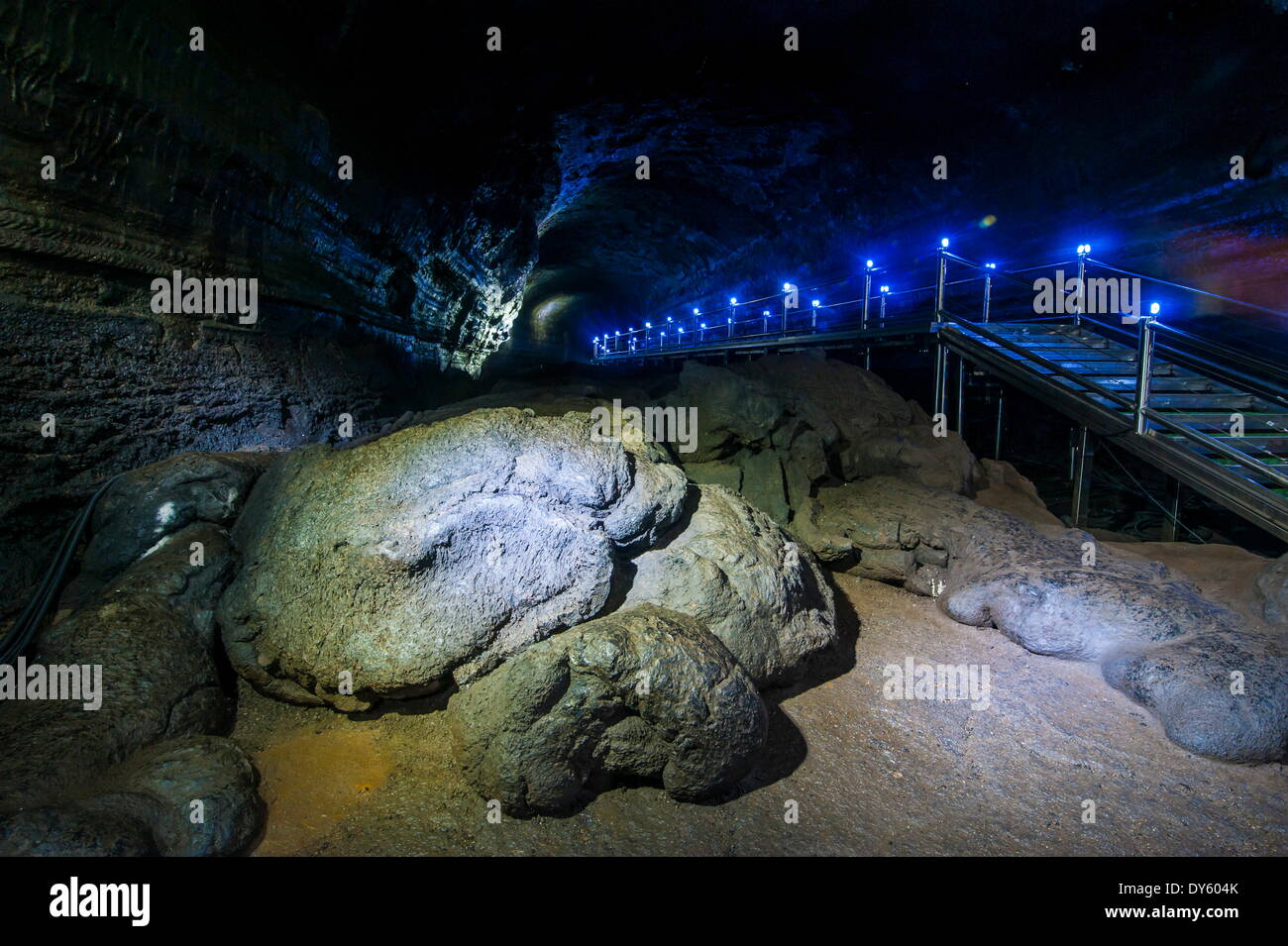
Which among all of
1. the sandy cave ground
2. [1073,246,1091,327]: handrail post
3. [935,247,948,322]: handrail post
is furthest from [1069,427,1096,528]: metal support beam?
the sandy cave ground

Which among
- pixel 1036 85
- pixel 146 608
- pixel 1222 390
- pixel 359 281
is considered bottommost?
pixel 146 608

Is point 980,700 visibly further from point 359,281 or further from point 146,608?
point 359,281

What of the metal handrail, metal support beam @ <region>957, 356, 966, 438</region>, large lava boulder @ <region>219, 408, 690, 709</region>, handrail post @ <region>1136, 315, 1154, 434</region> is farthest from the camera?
metal support beam @ <region>957, 356, 966, 438</region>

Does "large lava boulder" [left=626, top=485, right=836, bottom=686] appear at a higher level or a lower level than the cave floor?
higher

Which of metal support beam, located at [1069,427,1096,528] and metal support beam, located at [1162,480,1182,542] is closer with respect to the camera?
metal support beam, located at [1162,480,1182,542]

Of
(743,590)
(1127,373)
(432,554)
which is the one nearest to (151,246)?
(432,554)

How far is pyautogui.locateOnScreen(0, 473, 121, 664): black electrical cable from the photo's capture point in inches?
122

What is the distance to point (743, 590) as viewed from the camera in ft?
10.9

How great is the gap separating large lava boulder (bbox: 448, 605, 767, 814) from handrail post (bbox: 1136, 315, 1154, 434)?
4854mm

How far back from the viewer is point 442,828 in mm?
2357

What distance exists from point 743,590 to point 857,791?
3.57 feet

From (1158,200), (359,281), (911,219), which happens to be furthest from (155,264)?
(911,219)

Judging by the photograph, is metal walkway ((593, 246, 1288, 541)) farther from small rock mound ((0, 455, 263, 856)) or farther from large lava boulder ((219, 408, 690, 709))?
small rock mound ((0, 455, 263, 856))

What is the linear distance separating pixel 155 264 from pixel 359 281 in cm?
382
